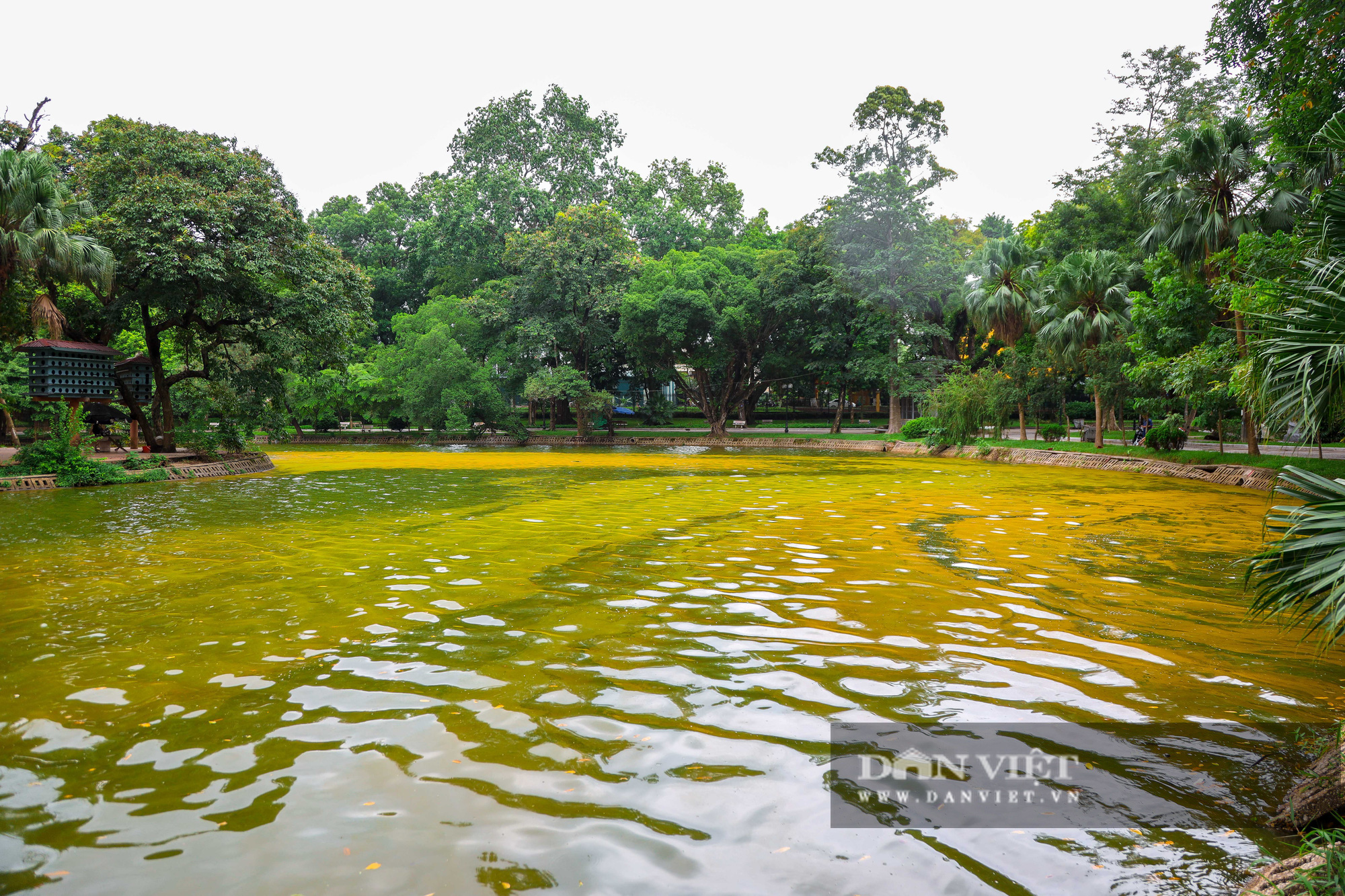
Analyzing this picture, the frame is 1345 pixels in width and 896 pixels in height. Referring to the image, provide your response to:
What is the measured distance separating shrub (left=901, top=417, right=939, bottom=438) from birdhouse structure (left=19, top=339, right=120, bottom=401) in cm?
2675

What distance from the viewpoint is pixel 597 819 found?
2.99 m

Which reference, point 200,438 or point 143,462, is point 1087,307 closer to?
point 200,438

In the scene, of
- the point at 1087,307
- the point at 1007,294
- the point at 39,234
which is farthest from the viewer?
the point at 1007,294

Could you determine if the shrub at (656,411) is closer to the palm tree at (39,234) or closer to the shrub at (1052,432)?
the shrub at (1052,432)

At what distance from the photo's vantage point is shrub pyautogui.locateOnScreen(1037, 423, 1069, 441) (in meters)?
30.1

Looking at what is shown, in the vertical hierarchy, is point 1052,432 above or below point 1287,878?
above

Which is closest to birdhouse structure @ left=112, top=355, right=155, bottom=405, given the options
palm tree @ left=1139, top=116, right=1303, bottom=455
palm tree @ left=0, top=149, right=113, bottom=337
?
palm tree @ left=0, top=149, right=113, bottom=337

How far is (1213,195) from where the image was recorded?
18188mm

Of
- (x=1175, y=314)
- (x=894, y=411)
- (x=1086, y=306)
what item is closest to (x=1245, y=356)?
(x=1175, y=314)

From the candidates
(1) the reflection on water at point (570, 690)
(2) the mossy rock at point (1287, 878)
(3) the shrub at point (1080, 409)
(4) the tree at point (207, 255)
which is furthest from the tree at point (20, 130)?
(3) the shrub at point (1080, 409)

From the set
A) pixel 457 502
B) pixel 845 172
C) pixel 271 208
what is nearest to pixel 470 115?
pixel 845 172

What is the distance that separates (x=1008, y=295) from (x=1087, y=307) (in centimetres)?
624

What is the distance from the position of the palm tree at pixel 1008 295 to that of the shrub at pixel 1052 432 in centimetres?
184

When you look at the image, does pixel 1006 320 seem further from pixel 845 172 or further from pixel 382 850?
pixel 382 850
